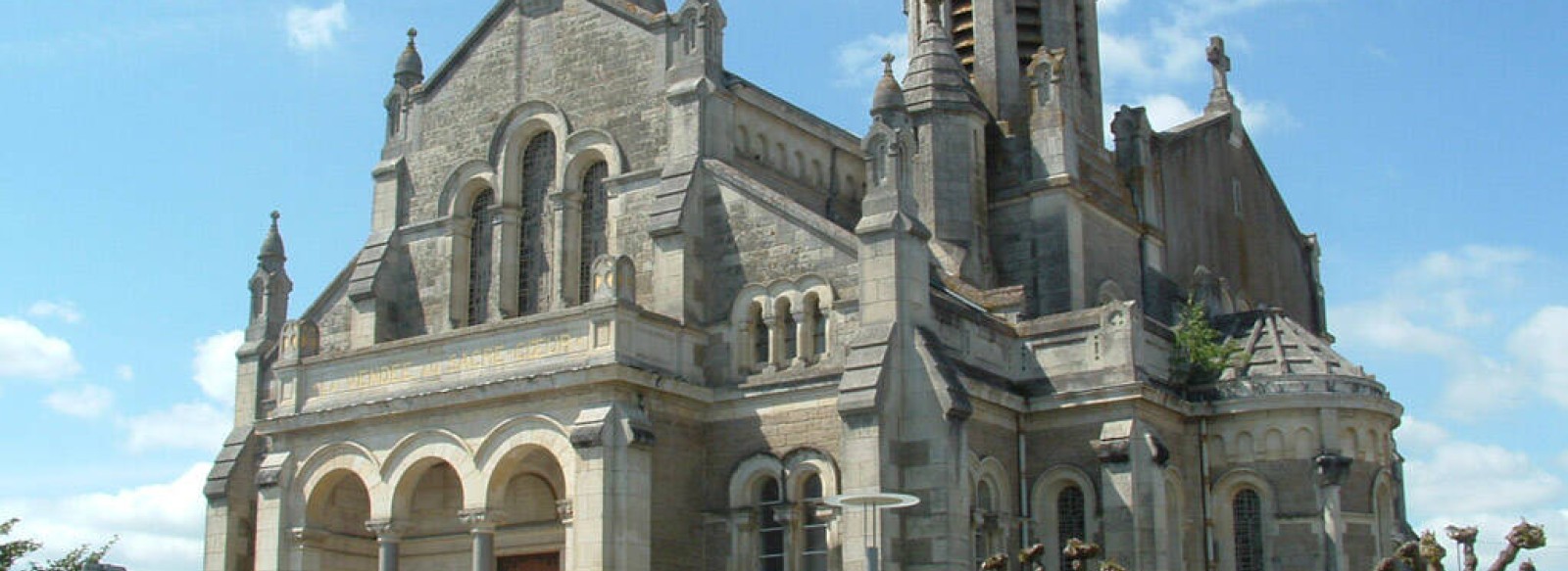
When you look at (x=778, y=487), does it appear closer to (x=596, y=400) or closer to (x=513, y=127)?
(x=596, y=400)

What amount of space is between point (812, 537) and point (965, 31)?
60.7 ft

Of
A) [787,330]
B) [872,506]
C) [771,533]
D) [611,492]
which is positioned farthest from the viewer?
[787,330]

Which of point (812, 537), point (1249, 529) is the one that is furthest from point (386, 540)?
point (1249, 529)

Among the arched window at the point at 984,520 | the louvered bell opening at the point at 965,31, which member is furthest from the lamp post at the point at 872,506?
the louvered bell opening at the point at 965,31

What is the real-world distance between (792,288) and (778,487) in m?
3.48

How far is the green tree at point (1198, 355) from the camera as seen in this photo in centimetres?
3556

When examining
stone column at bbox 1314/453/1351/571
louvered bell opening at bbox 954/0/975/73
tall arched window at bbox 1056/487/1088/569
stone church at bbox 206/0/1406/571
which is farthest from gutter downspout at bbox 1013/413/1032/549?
louvered bell opening at bbox 954/0/975/73

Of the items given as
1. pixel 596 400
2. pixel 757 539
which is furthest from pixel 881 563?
pixel 596 400

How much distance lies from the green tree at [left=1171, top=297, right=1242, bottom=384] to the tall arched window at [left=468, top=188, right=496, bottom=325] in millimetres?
13579

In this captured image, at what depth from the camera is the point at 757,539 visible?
31844 millimetres

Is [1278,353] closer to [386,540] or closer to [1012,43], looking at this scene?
[1012,43]

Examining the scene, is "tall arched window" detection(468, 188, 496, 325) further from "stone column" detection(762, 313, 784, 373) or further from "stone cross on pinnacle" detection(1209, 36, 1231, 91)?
"stone cross on pinnacle" detection(1209, 36, 1231, 91)

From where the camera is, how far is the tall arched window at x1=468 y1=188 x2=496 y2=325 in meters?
37.6

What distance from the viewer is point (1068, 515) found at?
33562 mm
